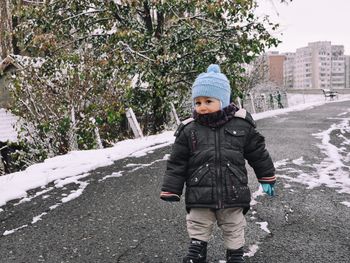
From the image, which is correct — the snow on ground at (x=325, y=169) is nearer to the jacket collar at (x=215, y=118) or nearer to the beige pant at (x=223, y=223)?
the beige pant at (x=223, y=223)

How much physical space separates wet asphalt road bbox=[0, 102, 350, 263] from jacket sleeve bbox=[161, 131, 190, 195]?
2.34ft

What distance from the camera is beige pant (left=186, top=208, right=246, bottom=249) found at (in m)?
2.76

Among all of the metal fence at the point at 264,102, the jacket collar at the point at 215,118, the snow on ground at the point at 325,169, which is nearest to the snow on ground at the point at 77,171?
the snow on ground at the point at 325,169

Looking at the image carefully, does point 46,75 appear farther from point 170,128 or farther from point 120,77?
point 170,128

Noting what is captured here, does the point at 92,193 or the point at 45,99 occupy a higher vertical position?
the point at 45,99

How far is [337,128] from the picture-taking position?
1187 centimetres

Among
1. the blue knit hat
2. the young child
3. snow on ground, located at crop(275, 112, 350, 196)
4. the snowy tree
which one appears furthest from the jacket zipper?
the snowy tree

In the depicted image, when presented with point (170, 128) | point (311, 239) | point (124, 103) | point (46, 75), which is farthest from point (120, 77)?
point (311, 239)

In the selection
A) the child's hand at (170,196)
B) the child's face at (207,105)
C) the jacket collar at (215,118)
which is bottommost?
the child's hand at (170,196)

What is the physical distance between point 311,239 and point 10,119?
36.6 ft

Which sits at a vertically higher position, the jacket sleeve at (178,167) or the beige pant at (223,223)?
the jacket sleeve at (178,167)

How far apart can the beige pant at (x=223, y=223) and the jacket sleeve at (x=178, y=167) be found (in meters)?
0.21

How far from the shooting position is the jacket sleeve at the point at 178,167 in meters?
2.82

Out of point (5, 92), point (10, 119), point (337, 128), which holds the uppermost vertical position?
point (5, 92)
